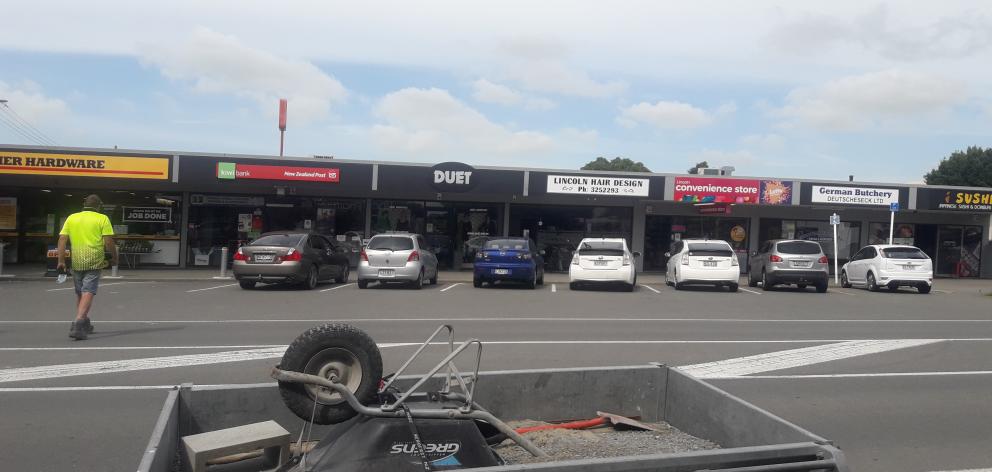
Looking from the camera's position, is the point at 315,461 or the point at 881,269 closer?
the point at 315,461

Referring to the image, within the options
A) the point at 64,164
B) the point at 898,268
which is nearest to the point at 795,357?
the point at 898,268

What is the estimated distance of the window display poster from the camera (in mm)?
27062

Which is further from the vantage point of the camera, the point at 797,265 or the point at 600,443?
the point at 797,265

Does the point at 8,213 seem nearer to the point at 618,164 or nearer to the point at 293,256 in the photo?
the point at 293,256

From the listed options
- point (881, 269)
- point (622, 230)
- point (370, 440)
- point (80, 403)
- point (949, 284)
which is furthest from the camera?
point (622, 230)

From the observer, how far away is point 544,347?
1048 centimetres

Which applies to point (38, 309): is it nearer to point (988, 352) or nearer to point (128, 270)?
point (128, 270)

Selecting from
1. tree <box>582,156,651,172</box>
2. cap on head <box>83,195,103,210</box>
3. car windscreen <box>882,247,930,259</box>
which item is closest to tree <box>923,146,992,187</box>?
tree <box>582,156,651,172</box>

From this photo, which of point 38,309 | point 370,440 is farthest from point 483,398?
point 38,309

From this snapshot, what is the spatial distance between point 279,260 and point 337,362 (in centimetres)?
1637

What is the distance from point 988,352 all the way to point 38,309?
16289mm

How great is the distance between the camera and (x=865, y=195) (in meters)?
28.5

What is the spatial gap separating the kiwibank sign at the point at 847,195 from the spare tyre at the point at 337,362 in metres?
28.0

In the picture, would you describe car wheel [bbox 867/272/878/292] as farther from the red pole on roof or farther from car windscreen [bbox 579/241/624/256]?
the red pole on roof
